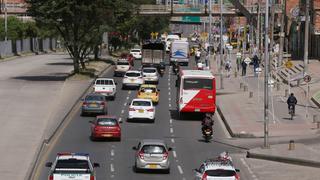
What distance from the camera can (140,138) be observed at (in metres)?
44.5

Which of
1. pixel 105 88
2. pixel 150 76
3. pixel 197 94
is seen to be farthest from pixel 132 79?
pixel 197 94


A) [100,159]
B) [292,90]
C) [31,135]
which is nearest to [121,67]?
[292,90]

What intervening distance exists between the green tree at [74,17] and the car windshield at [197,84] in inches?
962

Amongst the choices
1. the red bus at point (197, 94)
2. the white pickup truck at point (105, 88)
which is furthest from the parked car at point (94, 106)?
the white pickup truck at point (105, 88)

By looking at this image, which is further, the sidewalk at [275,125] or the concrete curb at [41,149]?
the sidewalk at [275,125]

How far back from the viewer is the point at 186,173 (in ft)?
113

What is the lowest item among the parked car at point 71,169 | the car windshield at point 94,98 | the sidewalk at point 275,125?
the sidewalk at point 275,125

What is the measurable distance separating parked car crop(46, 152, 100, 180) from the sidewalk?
8399mm

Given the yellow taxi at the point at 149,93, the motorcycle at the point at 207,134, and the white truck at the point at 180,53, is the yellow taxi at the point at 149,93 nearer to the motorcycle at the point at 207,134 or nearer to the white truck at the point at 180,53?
the motorcycle at the point at 207,134

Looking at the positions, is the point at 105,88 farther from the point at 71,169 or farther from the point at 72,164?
the point at 71,169

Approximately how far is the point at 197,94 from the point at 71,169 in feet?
83.1

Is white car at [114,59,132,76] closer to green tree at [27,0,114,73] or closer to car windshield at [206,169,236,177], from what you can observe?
green tree at [27,0,114,73]

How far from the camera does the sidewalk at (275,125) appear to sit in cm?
3511

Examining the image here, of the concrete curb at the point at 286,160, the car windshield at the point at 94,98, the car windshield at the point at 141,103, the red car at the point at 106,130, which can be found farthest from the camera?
the car windshield at the point at 94,98
